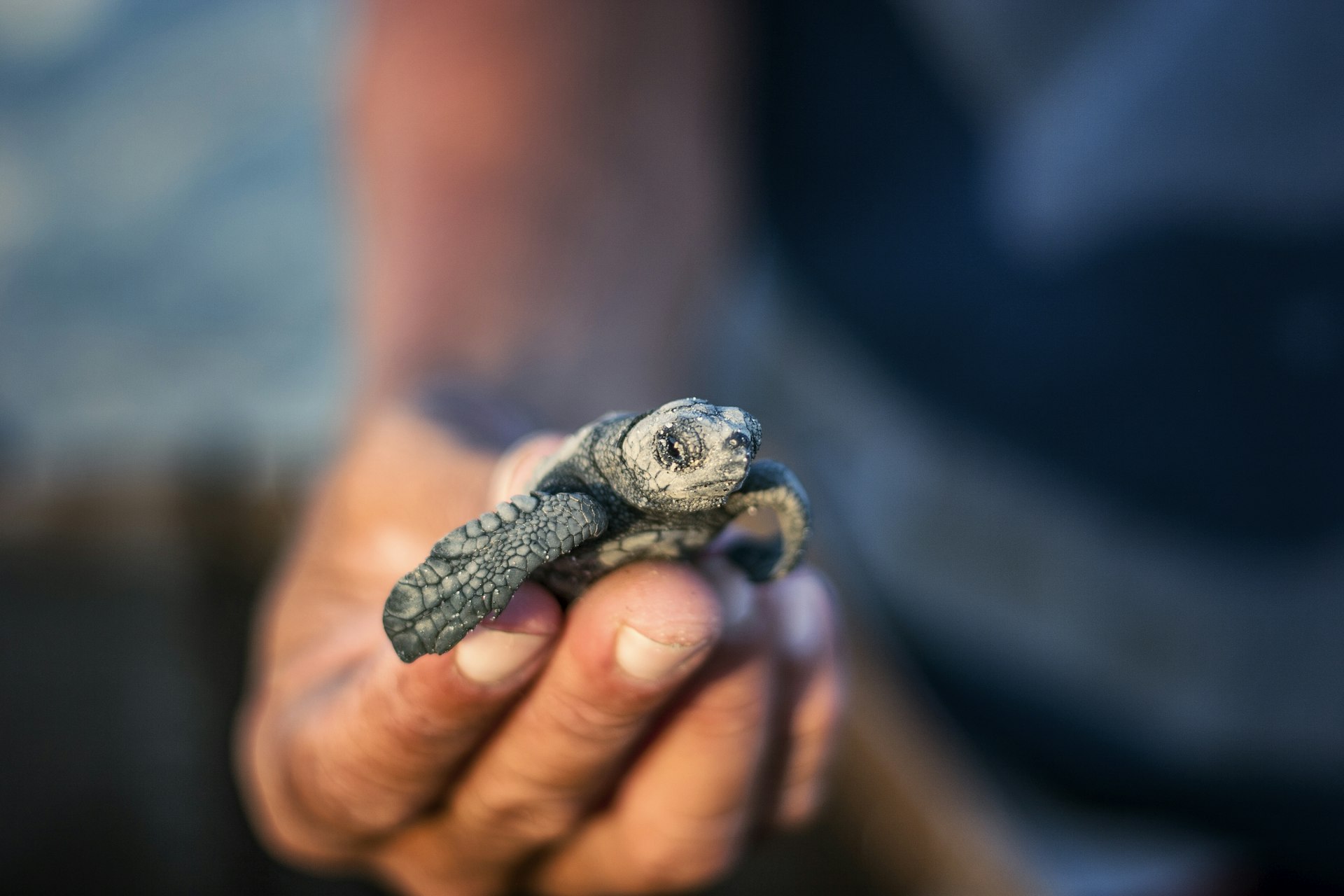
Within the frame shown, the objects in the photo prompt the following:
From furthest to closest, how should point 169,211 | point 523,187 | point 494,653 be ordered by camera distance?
point 169,211
point 523,187
point 494,653

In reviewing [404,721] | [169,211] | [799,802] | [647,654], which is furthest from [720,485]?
[169,211]

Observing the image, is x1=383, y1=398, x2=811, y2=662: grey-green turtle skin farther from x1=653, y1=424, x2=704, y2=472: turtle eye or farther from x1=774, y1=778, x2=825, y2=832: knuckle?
x1=774, y1=778, x2=825, y2=832: knuckle

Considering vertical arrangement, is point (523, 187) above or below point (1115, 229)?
below

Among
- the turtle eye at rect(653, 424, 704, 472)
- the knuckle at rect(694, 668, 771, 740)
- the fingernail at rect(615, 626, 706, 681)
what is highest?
the turtle eye at rect(653, 424, 704, 472)

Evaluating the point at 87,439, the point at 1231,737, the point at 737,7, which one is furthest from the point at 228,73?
the point at 1231,737

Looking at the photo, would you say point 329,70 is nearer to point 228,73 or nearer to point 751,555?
point 228,73

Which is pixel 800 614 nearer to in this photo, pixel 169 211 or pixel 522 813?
pixel 522 813

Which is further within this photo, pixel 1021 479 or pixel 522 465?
pixel 1021 479

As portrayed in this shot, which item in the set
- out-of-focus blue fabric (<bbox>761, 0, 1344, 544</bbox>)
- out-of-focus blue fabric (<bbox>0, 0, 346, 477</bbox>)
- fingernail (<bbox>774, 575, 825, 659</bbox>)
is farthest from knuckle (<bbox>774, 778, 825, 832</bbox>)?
out-of-focus blue fabric (<bbox>0, 0, 346, 477</bbox>)
